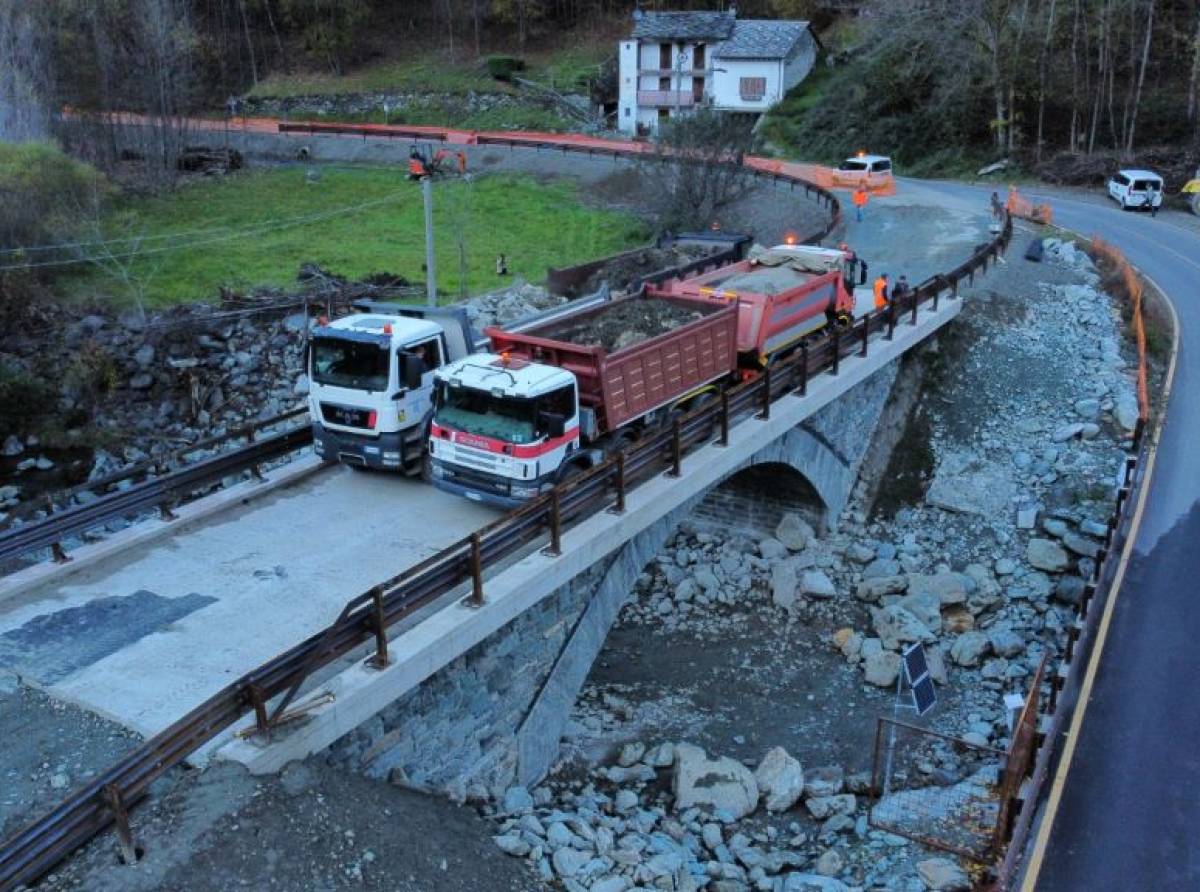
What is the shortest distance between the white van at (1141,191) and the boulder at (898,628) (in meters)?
29.5

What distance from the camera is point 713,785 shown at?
15.1 metres

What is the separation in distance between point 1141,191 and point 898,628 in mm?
30326

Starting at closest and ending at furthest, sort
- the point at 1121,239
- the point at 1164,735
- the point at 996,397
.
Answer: the point at 1164,735 < the point at 996,397 < the point at 1121,239

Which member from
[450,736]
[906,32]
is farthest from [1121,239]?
[450,736]

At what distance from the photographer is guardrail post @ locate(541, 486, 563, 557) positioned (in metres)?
13.2

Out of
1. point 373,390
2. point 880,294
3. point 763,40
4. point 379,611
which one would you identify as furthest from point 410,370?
point 763,40

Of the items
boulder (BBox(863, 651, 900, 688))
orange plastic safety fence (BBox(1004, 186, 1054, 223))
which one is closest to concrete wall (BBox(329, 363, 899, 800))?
boulder (BBox(863, 651, 900, 688))

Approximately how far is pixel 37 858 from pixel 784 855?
9243 millimetres

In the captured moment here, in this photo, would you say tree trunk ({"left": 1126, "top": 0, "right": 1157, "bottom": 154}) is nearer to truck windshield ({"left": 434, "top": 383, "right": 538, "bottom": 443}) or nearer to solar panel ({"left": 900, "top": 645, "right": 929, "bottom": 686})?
solar panel ({"left": 900, "top": 645, "right": 929, "bottom": 686})

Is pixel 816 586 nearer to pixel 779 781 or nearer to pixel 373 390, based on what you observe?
pixel 779 781

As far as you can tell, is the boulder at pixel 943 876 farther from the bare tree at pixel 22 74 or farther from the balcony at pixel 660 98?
the balcony at pixel 660 98

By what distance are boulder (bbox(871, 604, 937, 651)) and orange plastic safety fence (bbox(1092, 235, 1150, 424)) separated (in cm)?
713

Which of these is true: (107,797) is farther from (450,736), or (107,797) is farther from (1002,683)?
(1002,683)

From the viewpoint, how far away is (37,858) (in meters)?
8.38
